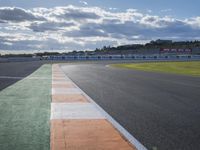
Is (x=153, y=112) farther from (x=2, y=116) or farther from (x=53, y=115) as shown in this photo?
(x=2, y=116)

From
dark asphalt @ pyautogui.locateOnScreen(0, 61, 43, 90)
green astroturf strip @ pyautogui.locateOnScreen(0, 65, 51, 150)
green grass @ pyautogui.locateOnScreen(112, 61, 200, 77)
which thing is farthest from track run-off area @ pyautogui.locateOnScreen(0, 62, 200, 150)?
green grass @ pyautogui.locateOnScreen(112, 61, 200, 77)

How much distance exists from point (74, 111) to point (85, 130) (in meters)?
2.40

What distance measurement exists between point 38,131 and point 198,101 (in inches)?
243

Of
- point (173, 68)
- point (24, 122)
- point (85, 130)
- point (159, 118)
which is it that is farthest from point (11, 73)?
point (173, 68)

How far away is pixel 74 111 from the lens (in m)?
9.63

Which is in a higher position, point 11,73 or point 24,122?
point 24,122

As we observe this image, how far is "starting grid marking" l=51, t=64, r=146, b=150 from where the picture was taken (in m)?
6.05

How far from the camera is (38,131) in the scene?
711 centimetres

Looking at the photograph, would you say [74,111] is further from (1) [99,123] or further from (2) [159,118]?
(2) [159,118]

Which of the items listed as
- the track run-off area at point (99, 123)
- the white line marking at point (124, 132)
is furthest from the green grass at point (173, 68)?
the white line marking at point (124, 132)

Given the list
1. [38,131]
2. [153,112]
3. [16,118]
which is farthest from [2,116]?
[153,112]

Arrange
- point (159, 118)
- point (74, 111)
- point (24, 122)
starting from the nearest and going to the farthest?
point (24, 122) < point (159, 118) < point (74, 111)

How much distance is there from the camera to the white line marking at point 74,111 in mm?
8836

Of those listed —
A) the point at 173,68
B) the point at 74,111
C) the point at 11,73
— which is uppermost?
the point at 74,111
